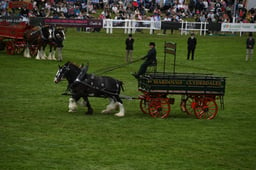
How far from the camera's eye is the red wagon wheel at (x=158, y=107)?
774 inches

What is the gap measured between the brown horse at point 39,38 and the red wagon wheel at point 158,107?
55.1 feet

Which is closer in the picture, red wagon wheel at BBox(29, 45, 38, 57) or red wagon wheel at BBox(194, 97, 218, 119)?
red wagon wheel at BBox(194, 97, 218, 119)

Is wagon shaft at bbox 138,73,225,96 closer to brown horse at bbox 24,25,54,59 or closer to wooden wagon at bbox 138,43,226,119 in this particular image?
wooden wagon at bbox 138,43,226,119

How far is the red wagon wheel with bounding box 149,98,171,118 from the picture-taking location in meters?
19.7

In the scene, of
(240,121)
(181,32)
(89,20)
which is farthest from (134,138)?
(181,32)

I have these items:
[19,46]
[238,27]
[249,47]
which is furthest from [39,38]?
[238,27]

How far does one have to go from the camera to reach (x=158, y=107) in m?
19.9

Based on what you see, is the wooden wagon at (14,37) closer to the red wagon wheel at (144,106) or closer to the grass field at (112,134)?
the grass field at (112,134)

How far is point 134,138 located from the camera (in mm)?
17125

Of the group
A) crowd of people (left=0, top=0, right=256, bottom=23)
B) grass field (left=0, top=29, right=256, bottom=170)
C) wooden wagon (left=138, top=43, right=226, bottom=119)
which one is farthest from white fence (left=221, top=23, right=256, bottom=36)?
wooden wagon (left=138, top=43, right=226, bottom=119)

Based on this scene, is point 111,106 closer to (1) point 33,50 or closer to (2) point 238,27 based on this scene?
(1) point 33,50

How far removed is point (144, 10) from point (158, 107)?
41.6m

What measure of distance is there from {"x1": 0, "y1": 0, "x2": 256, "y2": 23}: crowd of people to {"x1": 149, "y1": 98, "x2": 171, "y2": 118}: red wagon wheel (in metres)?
31.8

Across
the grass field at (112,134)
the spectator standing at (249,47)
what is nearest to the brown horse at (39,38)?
the grass field at (112,134)
